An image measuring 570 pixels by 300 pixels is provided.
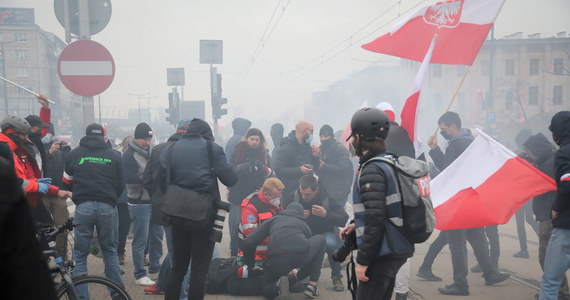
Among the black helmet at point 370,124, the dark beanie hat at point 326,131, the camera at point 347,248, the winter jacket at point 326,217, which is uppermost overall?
the black helmet at point 370,124

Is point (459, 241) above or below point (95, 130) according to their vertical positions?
below

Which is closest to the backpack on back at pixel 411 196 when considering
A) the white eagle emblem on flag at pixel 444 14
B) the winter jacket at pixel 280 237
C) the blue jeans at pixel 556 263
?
the blue jeans at pixel 556 263

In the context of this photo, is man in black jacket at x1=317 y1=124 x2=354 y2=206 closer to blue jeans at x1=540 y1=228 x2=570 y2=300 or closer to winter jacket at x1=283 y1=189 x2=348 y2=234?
winter jacket at x1=283 y1=189 x2=348 y2=234

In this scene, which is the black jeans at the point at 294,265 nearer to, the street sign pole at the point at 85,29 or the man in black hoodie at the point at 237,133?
the street sign pole at the point at 85,29

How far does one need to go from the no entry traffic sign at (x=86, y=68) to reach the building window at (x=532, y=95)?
215ft

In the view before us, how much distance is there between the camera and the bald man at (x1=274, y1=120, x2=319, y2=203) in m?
7.98

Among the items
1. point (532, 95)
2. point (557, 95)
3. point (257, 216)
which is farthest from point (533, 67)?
Answer: point (257, 216)

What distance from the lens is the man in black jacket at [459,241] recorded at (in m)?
6.30

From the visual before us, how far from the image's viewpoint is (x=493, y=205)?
18.6 feet

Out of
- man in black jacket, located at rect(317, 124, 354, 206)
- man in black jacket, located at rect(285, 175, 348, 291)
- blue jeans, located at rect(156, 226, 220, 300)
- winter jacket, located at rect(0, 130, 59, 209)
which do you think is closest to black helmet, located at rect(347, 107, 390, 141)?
blue jeans, located at rect(156, 226, 220, 300)

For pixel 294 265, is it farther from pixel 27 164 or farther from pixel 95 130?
pixel 27 164

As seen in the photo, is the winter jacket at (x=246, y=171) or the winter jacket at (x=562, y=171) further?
the winter jacket at (x=246, y=171)

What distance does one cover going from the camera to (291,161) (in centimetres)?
807

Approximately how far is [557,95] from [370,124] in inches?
2671
